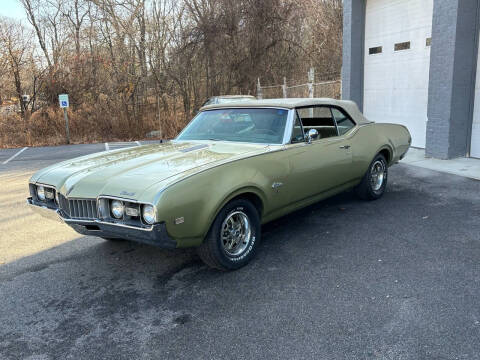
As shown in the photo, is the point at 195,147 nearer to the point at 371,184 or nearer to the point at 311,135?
the point at 311,135

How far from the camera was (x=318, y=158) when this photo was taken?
4.92 m

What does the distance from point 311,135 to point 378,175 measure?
2102 mm

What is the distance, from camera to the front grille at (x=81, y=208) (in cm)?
362

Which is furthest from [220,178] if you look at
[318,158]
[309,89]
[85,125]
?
[85,125]

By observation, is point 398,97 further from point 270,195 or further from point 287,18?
point 287,18

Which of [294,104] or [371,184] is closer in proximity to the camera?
[294,104]

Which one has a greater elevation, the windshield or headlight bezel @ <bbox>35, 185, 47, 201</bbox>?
the windshield

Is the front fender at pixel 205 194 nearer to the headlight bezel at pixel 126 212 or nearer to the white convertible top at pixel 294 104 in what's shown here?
the headlight bezel at pixel 126 212

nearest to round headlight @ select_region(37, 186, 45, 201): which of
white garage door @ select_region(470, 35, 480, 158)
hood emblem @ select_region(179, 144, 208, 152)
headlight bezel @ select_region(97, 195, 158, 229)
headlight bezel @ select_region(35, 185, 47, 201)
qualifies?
headlight bezel @ select_region(35, 185, 47, 201)

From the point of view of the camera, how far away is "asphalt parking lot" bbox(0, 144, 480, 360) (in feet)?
9.39

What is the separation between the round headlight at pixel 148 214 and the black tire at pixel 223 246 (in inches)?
23.8

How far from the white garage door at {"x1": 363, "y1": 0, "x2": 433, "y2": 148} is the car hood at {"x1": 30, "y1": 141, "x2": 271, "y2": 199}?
7705 millimetres

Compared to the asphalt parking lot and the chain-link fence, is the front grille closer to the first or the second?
the asphalt parking lot

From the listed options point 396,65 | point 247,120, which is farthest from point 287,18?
point 247,120
